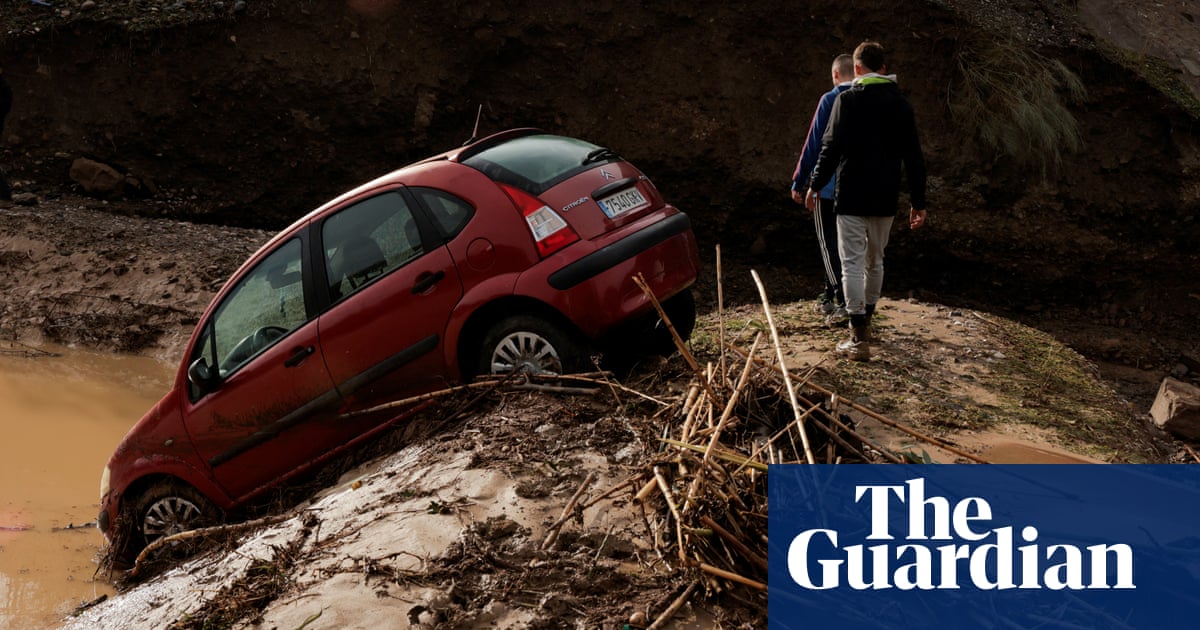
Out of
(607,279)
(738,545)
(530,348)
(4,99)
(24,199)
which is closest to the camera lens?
(738,545)

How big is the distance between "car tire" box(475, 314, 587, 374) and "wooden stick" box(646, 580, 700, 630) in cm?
228

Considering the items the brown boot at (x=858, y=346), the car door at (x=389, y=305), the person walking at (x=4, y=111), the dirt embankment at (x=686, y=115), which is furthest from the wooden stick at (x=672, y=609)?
the person walking at (x=4, y=111)

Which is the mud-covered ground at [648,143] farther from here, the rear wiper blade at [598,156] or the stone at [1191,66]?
the rear wiper blade at [598,156]

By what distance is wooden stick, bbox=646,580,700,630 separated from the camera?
3.73 meters

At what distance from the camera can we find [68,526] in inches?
286

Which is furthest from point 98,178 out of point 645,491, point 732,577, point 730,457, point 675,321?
point 732,577

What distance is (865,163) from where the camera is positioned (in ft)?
23.1

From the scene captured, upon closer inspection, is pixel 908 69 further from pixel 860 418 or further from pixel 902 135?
pixel 860 418

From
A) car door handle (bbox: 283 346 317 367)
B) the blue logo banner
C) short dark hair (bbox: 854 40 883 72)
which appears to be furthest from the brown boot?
car door handle (bbox: 283 346 317 367)

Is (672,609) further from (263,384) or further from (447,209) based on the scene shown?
(263,384)

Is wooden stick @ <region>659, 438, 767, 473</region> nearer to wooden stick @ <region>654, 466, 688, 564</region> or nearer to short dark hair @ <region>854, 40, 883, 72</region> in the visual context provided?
wooden stick @ <region>654, 466, 688, 564</region>

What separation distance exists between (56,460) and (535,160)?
15.5ft

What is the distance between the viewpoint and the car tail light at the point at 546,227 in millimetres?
5984

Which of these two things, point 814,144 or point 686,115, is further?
point 686,115
